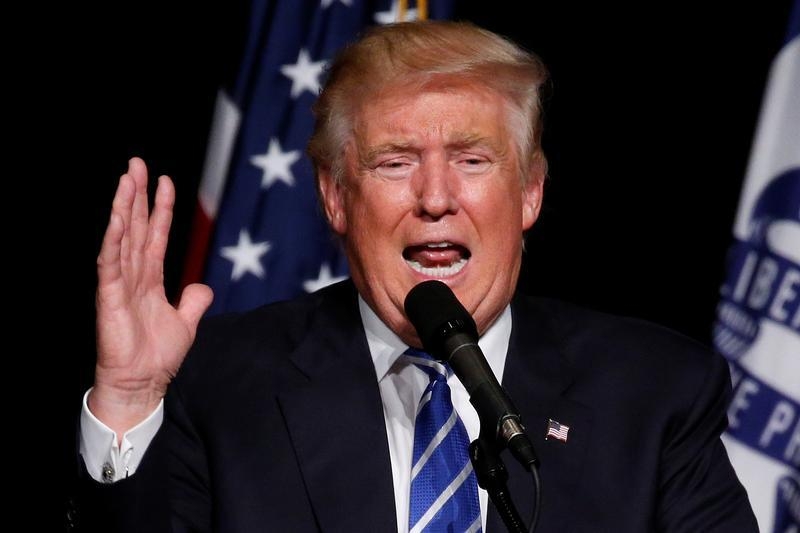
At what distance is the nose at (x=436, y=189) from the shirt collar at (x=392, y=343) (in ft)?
0.82

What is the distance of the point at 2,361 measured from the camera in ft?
10.2

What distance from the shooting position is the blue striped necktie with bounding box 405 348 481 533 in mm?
2002

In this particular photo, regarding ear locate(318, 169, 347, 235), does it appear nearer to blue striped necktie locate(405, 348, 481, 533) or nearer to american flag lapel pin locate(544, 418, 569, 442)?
blue striped necktie locate(405, 348, 481, 533)

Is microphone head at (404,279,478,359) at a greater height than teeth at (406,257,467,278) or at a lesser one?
greater

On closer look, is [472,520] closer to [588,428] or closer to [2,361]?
[588,428]

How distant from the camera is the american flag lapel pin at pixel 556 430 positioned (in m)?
2.16

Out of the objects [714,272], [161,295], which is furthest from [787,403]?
[161,295]

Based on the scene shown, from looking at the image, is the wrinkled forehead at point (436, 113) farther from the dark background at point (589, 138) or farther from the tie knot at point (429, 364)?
the dark background at point (589, 138)

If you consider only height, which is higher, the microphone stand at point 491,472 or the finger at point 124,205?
the finger at point 124,205

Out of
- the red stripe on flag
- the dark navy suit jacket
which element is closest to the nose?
the dark navy suit jacket

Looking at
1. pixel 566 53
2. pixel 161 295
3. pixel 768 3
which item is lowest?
pixel 161 295

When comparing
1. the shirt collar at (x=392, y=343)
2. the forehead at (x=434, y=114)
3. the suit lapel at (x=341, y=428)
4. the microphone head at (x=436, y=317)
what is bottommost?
the suit lapel at (x=341, y=428)

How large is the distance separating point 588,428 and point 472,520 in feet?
0.99

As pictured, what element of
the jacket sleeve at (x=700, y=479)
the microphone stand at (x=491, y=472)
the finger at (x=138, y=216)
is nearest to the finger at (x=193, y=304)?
the finger at (x=138, y=216)
